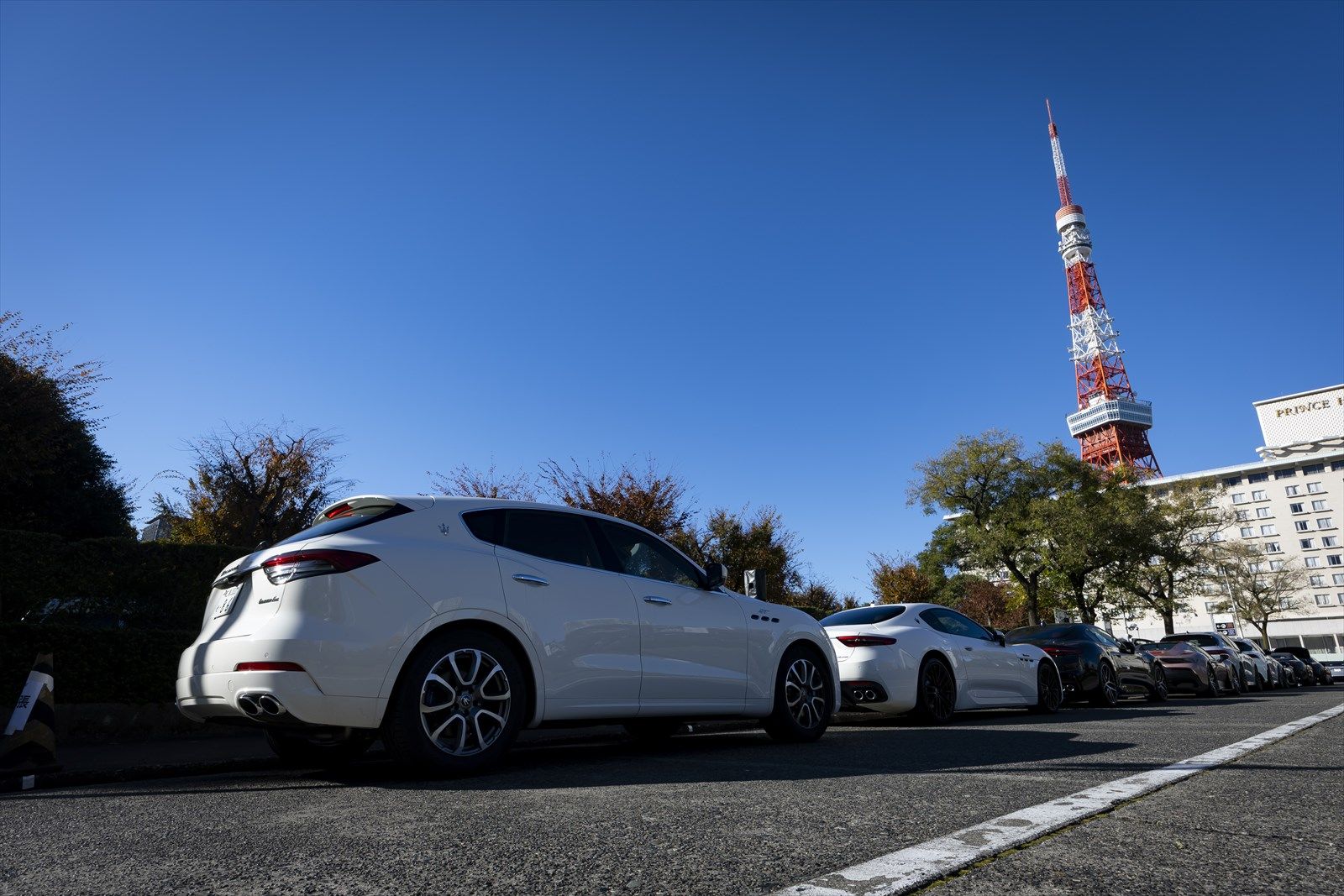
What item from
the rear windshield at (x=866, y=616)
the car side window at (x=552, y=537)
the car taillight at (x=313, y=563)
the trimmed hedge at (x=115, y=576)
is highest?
the trimmed hedge at (x=115, y=576)

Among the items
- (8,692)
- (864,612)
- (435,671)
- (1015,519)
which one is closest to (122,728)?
(8,692)

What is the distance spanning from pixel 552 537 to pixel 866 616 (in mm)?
5222

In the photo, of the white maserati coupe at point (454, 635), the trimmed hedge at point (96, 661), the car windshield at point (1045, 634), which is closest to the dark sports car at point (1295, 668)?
the car windshield at point (1045, 634)

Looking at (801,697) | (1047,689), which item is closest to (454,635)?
(801,697)

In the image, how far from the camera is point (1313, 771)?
445 centimetres

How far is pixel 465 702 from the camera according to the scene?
4.88 meters

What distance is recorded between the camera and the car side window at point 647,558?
20.1 ft

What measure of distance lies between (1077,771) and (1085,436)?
443 ft

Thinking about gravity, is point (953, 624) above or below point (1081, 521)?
below

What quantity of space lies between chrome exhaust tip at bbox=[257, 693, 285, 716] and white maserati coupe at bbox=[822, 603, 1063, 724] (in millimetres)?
6078

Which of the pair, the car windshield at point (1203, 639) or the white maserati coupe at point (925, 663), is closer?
the white maserati coupe at point (925, 663)

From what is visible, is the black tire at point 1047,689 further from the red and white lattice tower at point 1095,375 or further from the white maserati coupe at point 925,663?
the red and white lattice tower at point 1095,375

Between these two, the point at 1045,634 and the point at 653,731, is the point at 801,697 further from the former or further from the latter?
the point at 1045,634

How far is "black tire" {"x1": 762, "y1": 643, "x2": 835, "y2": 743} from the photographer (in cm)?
686
